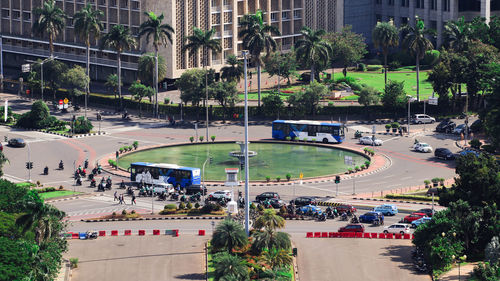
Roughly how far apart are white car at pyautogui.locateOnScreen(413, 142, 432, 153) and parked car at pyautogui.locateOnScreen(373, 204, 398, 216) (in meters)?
37.3


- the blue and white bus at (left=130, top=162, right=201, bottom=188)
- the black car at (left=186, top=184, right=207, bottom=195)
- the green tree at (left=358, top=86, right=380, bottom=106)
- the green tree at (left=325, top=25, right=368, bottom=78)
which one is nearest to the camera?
the black car at (left=186, top=184, right=207, bottom=195)

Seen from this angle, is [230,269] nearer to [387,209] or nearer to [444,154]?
[387,209]

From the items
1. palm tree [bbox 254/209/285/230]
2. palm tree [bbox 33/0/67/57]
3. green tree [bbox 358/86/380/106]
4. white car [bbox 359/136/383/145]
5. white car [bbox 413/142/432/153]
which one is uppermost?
palm tree [bbox 33/0/67/57]

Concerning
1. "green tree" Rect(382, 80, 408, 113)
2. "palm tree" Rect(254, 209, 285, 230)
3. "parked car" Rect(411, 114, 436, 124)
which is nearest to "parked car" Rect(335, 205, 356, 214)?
"palm tree" Rect(254, 209, 285, 230)

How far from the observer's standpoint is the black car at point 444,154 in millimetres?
133250

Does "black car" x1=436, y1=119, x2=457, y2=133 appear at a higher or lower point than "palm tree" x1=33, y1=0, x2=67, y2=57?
lower

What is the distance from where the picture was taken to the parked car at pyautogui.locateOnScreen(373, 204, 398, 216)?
336ft

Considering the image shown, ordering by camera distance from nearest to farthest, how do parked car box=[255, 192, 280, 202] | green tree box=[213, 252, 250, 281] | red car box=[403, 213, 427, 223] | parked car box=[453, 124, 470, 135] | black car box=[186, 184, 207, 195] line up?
green tree box=[213, 252, 250, 281]
red car box=[403, 213, 427, 223]
parked car box=[255, 192, 280, 202]
black car box=[186, 184, 207, 195]
parked car box=[453, 124, 470, 135]

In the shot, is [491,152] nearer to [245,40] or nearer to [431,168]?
[431,168]

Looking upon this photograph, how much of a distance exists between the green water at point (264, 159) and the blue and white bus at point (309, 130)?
2251mm

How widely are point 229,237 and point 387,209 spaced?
86.5ft

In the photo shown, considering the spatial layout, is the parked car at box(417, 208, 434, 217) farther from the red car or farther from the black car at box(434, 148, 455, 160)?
the black car at box(434, 148, 455, 160)

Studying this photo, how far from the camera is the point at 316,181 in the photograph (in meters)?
122

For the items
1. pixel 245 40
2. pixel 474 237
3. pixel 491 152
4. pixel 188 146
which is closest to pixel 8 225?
pixel 474 237
